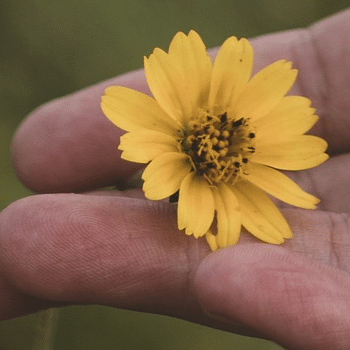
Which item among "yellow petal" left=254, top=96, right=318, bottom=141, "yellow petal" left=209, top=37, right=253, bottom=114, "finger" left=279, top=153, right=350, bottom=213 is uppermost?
"yellow petal" left=209, top=37, right=253, bottom=114

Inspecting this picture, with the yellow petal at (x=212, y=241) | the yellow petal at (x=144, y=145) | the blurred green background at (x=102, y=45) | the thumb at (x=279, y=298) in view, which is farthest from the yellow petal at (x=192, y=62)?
the blurred green background at (x=102, y=45)

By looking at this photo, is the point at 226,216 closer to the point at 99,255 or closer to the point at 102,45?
the point at 99,255

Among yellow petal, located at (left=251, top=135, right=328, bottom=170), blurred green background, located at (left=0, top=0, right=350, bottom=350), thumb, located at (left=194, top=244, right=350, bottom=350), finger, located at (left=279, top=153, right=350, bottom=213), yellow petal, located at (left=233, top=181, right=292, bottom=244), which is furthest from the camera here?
blurred green background, located at (left=0, top=0, right=350, bottom=350)

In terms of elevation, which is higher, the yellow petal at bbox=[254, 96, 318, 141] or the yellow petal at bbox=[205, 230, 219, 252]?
the yellow petal at bbox=[254, 96, 318, 141]

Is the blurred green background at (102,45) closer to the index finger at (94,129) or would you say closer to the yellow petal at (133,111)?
the index finger at (94,129)

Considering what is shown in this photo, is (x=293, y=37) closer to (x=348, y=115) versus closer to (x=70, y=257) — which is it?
(x=348, y=115)

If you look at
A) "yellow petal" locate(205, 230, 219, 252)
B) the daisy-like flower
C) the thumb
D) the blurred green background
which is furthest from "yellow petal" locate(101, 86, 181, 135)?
the blurred green background

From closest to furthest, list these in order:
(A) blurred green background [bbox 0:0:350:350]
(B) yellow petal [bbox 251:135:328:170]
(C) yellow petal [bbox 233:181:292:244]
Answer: (C) yellow petal [bbox 233:181:292:244] < (B) yellow petal [bbox 251:135:328:170] < (A) blurred green background [bbox 0:0:350:350]

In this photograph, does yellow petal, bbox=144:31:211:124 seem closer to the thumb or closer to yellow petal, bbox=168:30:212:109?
yellow petal, bbox=168:30:212:109

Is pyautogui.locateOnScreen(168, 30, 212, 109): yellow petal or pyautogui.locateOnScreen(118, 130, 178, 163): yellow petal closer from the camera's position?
pyautogui.locateOnScreen(118, 130, 178, 163): yellow petal
